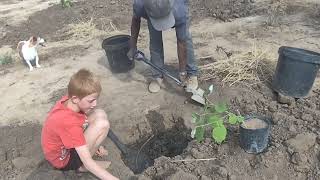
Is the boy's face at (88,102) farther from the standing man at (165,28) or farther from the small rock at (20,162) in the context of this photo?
the standing man at (165,28)

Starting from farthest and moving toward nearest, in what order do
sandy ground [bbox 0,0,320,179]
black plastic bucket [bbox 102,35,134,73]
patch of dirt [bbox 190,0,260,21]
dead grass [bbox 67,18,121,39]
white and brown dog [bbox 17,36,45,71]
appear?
1. patch of dirt [bbox 190,0,260,21]
2. dead grass [bbox 67,18,121,39]
3. white and brown dog [bbox 17,36,45,71]
4. black plastic bucket [bbox 102,35,134,73]
5. sandy ground [bbox 0,0,320,179]

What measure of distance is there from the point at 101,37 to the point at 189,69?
8.53 feet

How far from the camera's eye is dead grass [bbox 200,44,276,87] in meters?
4.59

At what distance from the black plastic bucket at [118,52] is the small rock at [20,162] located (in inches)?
72.5

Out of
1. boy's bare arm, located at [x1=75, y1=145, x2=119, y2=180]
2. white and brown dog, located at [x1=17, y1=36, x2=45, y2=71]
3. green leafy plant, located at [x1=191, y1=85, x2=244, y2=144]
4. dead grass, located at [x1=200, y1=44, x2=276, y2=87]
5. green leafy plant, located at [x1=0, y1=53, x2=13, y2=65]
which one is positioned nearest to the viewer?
boy's bare arm, located at [x1=75, y1=145, x2=119, y2=180]

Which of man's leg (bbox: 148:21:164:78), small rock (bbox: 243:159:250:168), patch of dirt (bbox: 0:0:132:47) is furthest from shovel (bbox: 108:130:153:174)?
patch of dirt (bbox: 0:0:132:47)

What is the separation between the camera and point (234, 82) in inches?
179

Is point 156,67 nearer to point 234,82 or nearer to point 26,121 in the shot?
point 234,82

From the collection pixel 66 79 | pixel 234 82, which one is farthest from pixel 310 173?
pixel 66 79

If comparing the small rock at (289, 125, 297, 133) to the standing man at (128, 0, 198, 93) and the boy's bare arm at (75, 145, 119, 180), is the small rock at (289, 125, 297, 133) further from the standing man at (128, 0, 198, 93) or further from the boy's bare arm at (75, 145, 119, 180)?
the boy's bare arm at (75, 145, 119, 180)

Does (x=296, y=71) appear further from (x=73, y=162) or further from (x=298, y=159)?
(x=73, y=162)

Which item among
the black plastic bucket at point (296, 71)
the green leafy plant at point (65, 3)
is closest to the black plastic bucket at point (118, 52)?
the black plastic bucket at point (296, 71)

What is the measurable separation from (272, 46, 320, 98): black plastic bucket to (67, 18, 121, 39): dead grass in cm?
339

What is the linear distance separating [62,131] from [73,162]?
20.8 inches
